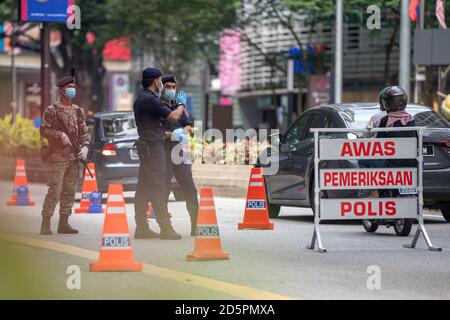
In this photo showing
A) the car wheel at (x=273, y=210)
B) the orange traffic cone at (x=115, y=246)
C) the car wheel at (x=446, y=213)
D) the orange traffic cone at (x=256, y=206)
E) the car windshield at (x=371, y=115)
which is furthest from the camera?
the car wheel at (x=273, y=210)

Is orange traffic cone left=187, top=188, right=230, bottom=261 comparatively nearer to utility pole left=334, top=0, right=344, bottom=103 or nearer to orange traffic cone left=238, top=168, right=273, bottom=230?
orange traffic cone left=238, top=168, right=273, bottom=230

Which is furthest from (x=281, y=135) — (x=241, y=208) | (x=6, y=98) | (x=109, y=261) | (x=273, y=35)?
(x=273, y=35)

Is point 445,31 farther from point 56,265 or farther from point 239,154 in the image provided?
point 56,265

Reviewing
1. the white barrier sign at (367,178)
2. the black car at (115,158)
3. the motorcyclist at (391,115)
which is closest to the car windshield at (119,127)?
the black car at (115,158)

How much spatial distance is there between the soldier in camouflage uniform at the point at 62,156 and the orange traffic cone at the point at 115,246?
3.89 metres

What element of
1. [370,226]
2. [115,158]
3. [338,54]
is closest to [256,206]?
[370,226]

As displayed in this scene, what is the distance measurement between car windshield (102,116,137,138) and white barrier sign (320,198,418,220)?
349 inches

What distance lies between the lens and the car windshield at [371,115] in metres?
15.1

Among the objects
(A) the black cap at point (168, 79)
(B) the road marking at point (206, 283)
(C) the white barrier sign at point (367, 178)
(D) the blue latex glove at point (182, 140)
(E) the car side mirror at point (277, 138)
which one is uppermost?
(A) the black cap at point (168, 79)

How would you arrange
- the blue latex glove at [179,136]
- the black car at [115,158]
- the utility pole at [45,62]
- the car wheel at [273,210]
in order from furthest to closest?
the utility pole at [45,62] → the black car at [115,158] → the car wheel at [273,210] → the blue latex glove at [179,136]

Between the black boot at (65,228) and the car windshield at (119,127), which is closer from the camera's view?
the black boot at (65,228)

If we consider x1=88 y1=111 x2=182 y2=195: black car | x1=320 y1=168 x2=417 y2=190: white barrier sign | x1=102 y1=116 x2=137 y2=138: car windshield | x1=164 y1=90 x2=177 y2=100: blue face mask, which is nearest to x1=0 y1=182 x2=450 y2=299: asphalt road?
x1=320 y1=168 x2=417 y2=190: white barrier sign

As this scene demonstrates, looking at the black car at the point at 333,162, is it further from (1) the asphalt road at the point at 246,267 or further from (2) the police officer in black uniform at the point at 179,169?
(2) the police officer in black uniform at the point at 179,169

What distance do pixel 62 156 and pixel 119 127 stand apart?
23.0ft
